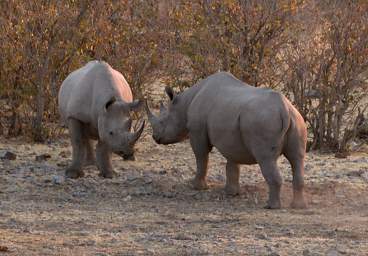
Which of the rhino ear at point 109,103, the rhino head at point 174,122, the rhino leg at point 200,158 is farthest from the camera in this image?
the rhino head at point 174,122

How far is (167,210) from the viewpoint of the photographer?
11.5 m

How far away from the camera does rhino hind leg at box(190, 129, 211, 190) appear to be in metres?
12.6

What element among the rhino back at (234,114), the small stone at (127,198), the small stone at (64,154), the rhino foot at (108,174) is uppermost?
the rhino back at (234,114)

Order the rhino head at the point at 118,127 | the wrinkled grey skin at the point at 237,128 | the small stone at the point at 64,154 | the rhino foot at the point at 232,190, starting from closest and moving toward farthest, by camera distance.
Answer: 1. the wrinkled grey skin at the point at 237,128
2. the rhino foot at the point at 232,190
3. the rhino head at the point at 118,127
4. the small stone at the point at 64,154

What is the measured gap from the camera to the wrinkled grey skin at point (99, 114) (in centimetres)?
1291

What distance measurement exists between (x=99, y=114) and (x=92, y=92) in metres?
0.44

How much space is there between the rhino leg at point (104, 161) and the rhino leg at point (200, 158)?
1.11 metres

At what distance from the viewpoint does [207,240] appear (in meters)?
9.66

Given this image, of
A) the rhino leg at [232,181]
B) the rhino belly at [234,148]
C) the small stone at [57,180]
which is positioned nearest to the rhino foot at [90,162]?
the small stone at [57,180]

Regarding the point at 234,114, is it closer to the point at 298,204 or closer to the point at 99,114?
the point at 298,204

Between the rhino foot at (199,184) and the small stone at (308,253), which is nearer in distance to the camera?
the small stone at (308,253)

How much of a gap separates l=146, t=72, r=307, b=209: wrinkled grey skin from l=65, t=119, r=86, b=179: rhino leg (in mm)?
903

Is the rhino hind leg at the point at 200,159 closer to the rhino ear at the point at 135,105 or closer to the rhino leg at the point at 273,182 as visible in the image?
the rhino ear at the point at 135,105

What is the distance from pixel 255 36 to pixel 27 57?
3083mm
